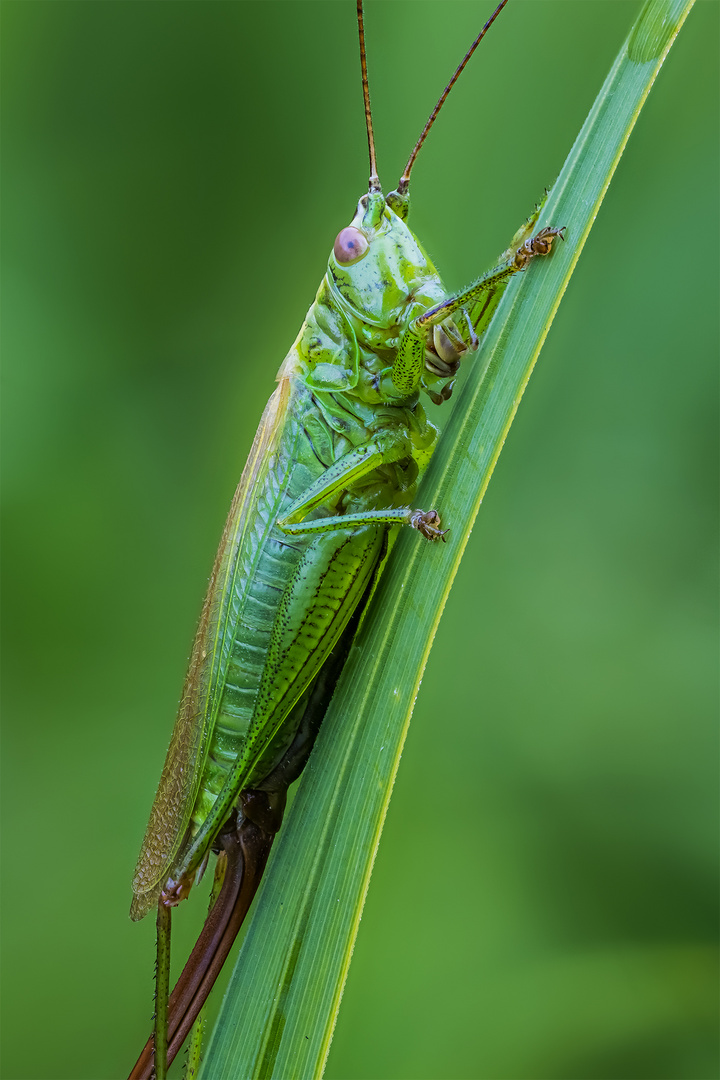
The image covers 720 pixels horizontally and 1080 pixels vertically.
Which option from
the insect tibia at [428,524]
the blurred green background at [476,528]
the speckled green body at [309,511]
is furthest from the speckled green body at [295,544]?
→ the insect tibia at [428,524]

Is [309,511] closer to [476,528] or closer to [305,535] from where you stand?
[305,535]

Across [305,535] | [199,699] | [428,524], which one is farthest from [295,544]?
[428,524]

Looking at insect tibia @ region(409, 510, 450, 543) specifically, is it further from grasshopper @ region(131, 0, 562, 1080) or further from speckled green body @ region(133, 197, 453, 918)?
speckled green body @ region(133, 197, 453, 918)

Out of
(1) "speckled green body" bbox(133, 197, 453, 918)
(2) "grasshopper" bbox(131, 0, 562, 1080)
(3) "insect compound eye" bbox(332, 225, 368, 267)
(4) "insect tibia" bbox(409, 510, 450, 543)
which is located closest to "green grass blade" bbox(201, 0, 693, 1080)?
(4) "insect tibia" bbox(409, 510, 450, 543)

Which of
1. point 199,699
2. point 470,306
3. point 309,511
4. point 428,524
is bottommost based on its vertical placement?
point 199,699

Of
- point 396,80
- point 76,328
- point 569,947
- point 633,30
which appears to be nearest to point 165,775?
point 569,947

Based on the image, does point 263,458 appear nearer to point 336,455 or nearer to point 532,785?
point 336,455
